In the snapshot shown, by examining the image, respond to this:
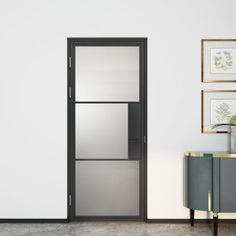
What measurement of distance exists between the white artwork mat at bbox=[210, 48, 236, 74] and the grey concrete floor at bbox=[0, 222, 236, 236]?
1777 mm

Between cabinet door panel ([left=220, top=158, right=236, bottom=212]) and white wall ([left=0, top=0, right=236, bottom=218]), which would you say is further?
white wall ([left=0, top=0, right=236, bottom=218])

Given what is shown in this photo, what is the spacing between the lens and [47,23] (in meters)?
4.45

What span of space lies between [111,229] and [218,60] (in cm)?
226

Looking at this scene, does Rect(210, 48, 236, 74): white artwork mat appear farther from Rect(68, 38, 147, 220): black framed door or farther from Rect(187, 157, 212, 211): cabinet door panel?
Rect(187, 157, 212, 211): cabinet door panel

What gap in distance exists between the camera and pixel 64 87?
14.6 ft

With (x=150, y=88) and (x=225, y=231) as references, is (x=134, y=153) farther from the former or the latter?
(x=225, y=231)

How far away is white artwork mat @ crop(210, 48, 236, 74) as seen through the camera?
4.41m

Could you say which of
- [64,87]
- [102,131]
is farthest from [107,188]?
[64,87]

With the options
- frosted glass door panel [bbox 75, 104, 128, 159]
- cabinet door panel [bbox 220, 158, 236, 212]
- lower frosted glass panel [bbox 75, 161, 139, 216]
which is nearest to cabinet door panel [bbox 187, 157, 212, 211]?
cabinet door panel [bbox 220, 158, 236, 212]

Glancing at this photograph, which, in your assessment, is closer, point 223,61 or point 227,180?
point 227,180

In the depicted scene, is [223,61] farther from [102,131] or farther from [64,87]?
[64,87]

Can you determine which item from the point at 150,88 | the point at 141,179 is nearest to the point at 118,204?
the point at 141,179

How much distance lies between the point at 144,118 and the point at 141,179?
71cm

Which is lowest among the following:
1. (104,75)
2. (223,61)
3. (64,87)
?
(64,87)
